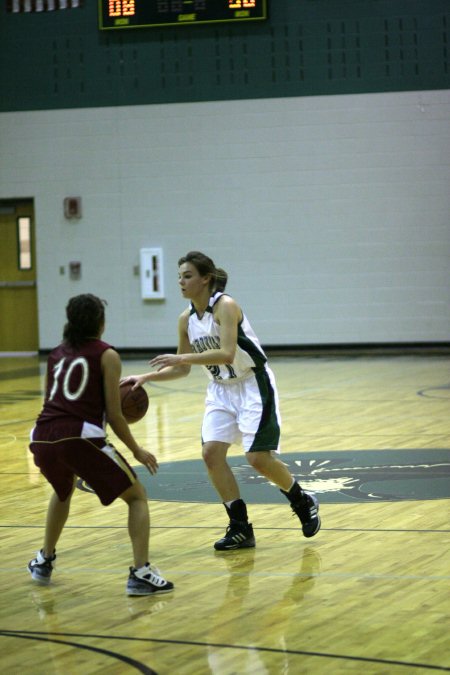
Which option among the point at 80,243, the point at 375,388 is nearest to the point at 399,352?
the point at 375,388

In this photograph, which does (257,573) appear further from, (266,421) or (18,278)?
(18,278)

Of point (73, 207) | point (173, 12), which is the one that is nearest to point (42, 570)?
point (73, 207)

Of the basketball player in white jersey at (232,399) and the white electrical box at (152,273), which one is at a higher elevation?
the white electrical box at (152,273)

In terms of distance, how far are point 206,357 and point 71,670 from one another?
6.12 ft

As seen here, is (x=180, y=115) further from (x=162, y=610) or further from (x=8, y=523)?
(x=162, y=610)

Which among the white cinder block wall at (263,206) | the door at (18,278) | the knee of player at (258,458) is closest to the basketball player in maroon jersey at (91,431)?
the knee of player at (258,458)

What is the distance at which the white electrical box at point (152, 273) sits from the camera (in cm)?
1719

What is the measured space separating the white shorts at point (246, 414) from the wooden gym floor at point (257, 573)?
0.53 metres

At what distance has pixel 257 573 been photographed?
4.89m

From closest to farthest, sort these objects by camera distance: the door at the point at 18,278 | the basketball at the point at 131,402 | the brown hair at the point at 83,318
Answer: the brown hair at the point at 83,318
the basketball at the point at 131,402
the door at the point at 18,278

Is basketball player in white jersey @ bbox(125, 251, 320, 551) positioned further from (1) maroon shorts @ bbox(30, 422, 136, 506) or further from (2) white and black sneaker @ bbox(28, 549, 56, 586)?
(2) white and black sneaker @ bbox(28, 549, 56, 586)

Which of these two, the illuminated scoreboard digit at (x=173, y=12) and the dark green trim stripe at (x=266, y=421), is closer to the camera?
the dark green trim stripe at (x=266, y=421)

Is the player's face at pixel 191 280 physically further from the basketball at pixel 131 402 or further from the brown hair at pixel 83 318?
the brown hair at pixel 83 318

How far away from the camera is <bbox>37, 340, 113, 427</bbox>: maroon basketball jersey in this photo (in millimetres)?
4605
